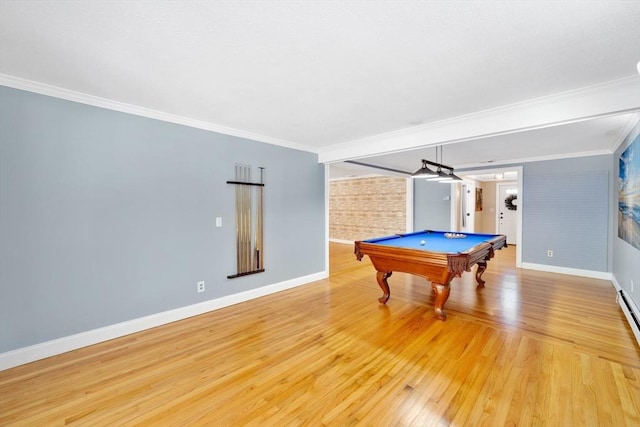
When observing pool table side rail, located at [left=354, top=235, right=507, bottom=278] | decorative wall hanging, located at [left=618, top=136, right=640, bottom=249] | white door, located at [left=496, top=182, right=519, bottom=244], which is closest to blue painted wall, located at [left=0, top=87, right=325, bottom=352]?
pool table side rail, located at [left=354, top=235, right=507, bottom=278]

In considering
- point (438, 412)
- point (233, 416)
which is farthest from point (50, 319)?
point (438, 412)

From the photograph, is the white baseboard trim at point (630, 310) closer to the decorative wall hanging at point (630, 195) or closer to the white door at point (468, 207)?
the decorative wall hanging at point (630, 195)

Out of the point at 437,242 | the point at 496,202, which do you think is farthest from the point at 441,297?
the point at 496,202

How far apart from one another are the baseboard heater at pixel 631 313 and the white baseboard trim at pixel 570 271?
5.46 ft

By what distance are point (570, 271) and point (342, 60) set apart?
5.75m

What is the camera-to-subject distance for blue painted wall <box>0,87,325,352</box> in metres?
2.22

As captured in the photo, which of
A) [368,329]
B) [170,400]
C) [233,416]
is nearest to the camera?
[233,416]

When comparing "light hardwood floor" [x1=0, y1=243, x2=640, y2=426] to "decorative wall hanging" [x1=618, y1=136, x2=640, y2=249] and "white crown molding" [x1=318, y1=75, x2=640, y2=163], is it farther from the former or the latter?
"white crown molding" [x1=318, y1=75, x2=640, y2=163]

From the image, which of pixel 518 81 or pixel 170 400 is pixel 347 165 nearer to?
pixel 518 81

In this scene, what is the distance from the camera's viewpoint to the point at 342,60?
190cm

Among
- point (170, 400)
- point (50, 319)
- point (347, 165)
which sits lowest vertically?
point (170, 400)

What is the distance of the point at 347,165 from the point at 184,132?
299 cm

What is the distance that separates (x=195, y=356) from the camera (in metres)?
2.34

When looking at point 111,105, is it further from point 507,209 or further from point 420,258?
point 507,209
